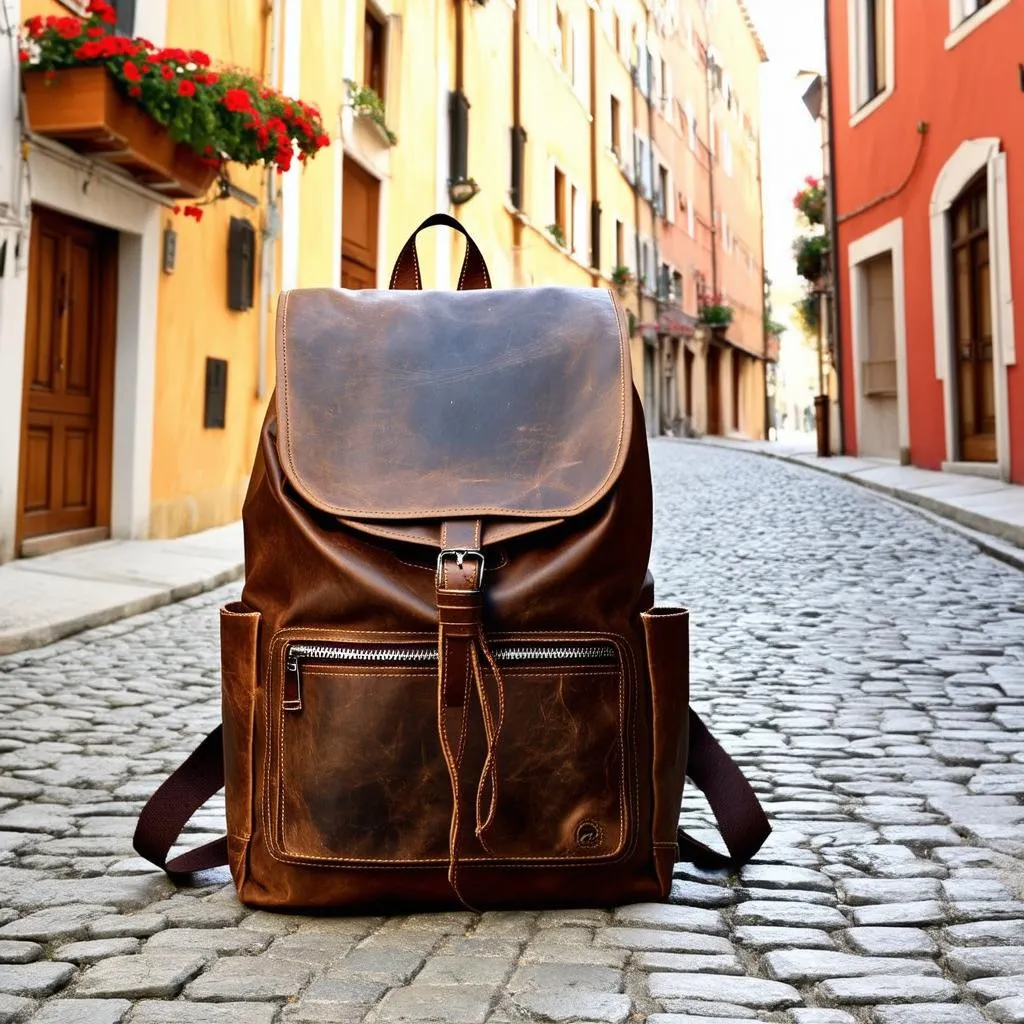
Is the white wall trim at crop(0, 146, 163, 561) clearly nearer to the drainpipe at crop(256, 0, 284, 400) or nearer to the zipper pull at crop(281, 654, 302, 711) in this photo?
the drainpipe at crop(256, 0, 284, 400)

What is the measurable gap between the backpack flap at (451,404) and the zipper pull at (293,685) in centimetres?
25

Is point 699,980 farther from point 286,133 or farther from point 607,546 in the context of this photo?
point 286,133

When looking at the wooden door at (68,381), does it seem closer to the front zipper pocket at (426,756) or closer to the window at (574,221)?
the front zipper pocket at (426,756)

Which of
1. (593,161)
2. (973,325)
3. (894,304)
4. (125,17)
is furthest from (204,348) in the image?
(593,161)

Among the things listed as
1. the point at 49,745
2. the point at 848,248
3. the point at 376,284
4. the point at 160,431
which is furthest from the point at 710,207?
the point at 49,745

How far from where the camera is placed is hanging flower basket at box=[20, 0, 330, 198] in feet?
23.5

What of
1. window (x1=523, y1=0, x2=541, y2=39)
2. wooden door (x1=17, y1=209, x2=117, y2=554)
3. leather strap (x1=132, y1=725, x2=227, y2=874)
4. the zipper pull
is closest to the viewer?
the zipper pull

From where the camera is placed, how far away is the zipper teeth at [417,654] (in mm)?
2102

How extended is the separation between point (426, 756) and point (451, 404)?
0.59m

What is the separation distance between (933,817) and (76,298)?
7069 mm

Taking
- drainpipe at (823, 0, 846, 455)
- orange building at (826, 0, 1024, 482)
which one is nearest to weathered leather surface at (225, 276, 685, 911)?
orange building at (826, 0, 1024, 482)

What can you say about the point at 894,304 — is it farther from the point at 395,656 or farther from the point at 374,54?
the point at 395,656

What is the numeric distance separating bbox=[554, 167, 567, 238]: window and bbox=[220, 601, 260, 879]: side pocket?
68.5ft

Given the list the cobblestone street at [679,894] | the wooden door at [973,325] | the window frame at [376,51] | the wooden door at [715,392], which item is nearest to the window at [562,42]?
the window frame at [376,51]
